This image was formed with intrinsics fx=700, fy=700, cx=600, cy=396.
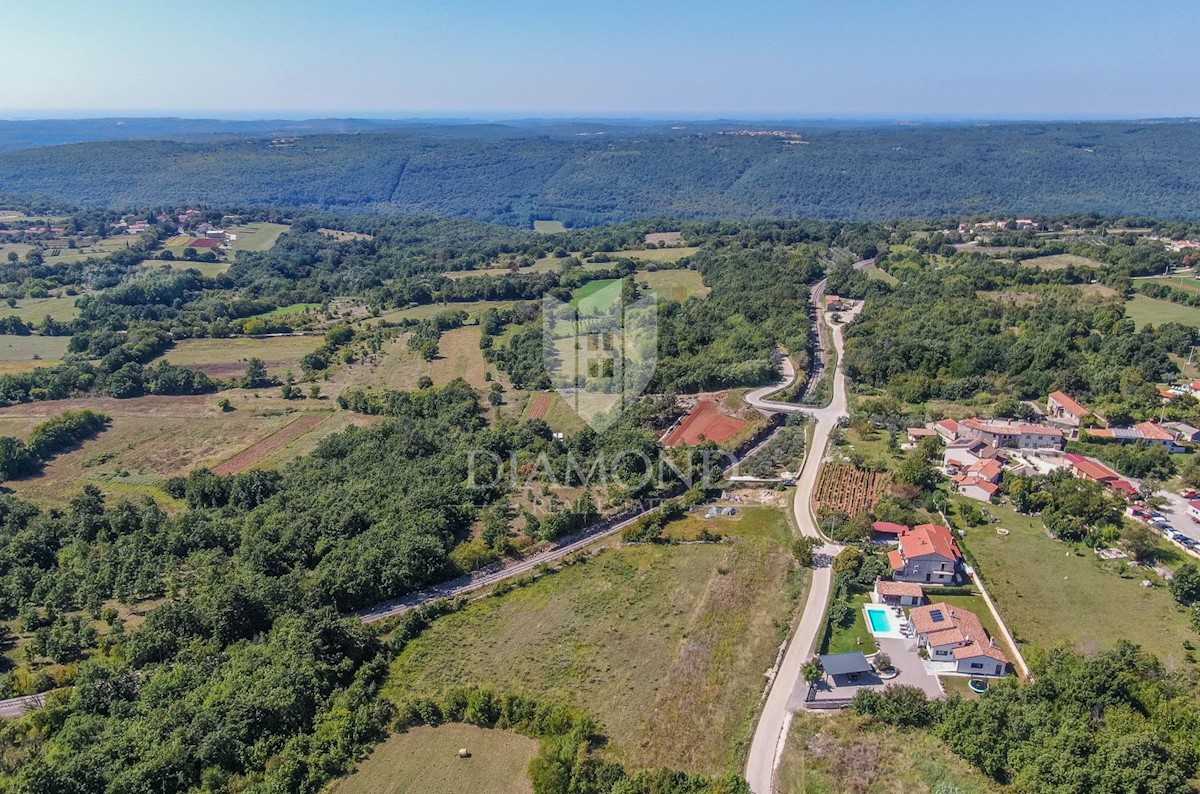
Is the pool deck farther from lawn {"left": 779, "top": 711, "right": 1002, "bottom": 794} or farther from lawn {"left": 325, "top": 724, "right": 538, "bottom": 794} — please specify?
lawn {"left": 325, "top": 724, "right": 538, "bottom": 794}

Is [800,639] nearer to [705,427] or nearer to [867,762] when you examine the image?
[867,762]

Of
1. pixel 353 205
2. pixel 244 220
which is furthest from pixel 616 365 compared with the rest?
pixel 353 205

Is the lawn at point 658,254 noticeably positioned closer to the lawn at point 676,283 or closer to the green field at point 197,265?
the lawn at point 676,283

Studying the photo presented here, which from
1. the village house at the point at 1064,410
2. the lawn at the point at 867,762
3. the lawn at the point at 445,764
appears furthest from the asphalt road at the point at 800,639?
the village house at the point at 1064,410

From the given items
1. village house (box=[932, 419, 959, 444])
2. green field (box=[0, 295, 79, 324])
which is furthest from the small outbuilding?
green field (box=[0, 295, 79, 324])

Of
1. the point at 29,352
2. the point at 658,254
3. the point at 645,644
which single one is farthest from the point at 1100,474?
the point at 29,352
